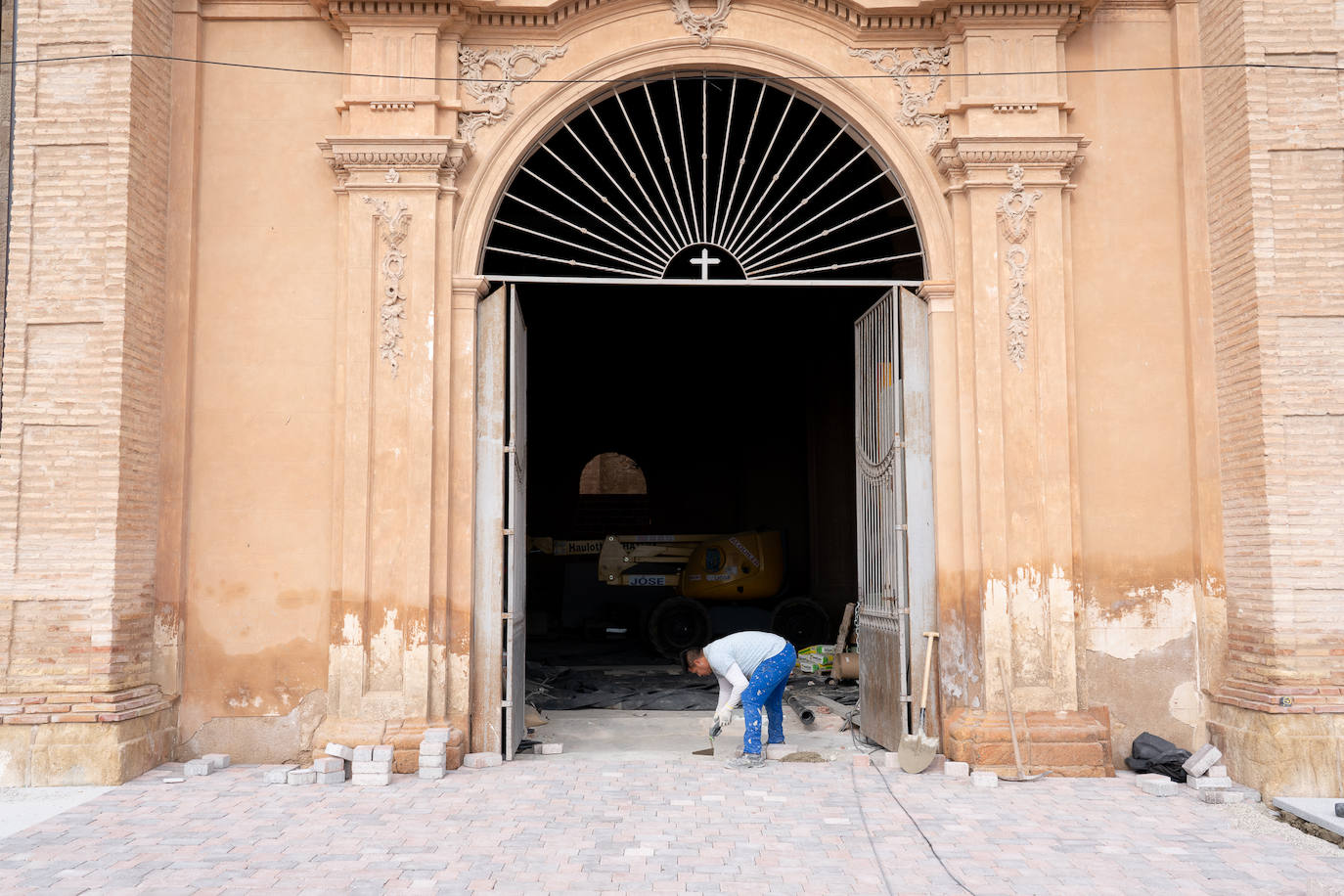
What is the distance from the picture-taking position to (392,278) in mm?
7086

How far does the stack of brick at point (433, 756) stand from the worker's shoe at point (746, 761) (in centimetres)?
180

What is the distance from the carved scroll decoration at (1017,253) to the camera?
7086 mm

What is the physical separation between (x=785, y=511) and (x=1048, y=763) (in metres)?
10.8

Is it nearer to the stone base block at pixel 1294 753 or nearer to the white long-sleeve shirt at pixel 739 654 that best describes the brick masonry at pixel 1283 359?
the stone base block at pixel 1294 753

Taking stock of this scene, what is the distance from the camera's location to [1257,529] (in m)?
6.61

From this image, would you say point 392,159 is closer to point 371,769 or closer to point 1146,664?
point 371,769

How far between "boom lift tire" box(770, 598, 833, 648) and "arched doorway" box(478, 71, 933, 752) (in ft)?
0.06

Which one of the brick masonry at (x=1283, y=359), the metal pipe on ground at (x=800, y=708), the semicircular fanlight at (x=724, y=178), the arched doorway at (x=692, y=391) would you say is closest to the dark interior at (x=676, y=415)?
the arched doorway at (x=692, y=391)

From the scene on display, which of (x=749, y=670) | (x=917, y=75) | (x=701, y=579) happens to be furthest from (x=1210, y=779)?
(x=701, y=579)

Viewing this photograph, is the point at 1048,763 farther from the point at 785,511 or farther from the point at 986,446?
the point at 785,511

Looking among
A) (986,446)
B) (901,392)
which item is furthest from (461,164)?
(986,446)

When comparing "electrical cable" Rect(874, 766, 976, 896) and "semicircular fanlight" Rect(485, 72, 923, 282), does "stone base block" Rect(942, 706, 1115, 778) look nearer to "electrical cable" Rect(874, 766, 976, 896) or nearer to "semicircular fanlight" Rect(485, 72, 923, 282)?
"electrical cable" Rect(874, 766, 976, 896)

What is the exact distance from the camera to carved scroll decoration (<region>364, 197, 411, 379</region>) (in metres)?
7.04

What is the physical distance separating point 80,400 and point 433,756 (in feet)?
9.91
